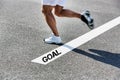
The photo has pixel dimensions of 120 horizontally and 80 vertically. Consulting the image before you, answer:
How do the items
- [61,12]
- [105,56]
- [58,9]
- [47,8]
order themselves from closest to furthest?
[105,56] < [47,8] < [58,9] < [61,12]

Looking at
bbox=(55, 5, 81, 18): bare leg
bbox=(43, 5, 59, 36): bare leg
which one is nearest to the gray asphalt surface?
bbox=(43, 5, 59, 36): bare leg

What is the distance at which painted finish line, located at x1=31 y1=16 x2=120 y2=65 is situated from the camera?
6423 mm

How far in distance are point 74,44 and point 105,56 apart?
29.2 inches

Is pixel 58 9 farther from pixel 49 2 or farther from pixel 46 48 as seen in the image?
pixel 46 48

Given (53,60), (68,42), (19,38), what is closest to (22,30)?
(19,38)

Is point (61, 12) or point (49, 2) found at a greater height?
point (49, 2)

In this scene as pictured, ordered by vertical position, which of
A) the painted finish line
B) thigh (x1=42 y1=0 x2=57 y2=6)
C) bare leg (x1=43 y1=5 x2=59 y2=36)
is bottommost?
the painted finish line

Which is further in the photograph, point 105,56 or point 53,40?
point 53,40

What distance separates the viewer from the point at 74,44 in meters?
7.17

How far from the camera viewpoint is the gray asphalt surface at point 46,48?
590 cm

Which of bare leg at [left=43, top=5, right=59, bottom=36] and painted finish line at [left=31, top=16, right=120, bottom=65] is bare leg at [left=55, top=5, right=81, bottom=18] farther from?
painted finish line at [left=31, top=16, right=120, bottom=65]

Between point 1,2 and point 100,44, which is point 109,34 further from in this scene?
point 1,2

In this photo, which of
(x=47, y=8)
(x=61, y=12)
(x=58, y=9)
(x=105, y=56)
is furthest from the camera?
(x=61, y=12)

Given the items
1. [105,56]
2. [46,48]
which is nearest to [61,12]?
[46,48]
